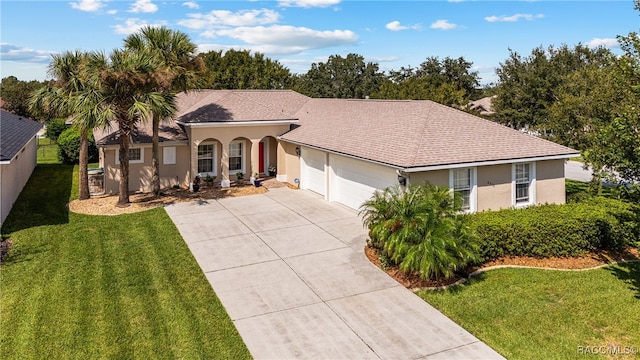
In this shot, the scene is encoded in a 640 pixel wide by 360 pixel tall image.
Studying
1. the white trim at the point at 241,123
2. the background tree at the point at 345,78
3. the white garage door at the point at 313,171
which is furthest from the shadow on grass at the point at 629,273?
the background tree at the point at 345,78

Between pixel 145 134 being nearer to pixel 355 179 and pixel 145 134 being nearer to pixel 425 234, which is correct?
pixel 355 179

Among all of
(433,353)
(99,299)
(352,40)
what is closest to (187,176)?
(99,299)

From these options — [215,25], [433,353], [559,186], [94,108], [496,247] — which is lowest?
[433,353]

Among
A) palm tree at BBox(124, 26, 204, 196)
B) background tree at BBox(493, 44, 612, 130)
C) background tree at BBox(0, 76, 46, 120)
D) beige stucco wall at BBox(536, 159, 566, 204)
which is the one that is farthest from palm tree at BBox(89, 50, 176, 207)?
background tree at BBox(0, 76, 46, 120)

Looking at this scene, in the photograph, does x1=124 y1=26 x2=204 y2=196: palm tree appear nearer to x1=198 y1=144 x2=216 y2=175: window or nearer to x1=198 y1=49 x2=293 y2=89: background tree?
x1=198 y1=144 x2=216 y2=175: window

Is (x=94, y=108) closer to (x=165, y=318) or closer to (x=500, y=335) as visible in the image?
(x=165, y=318)
